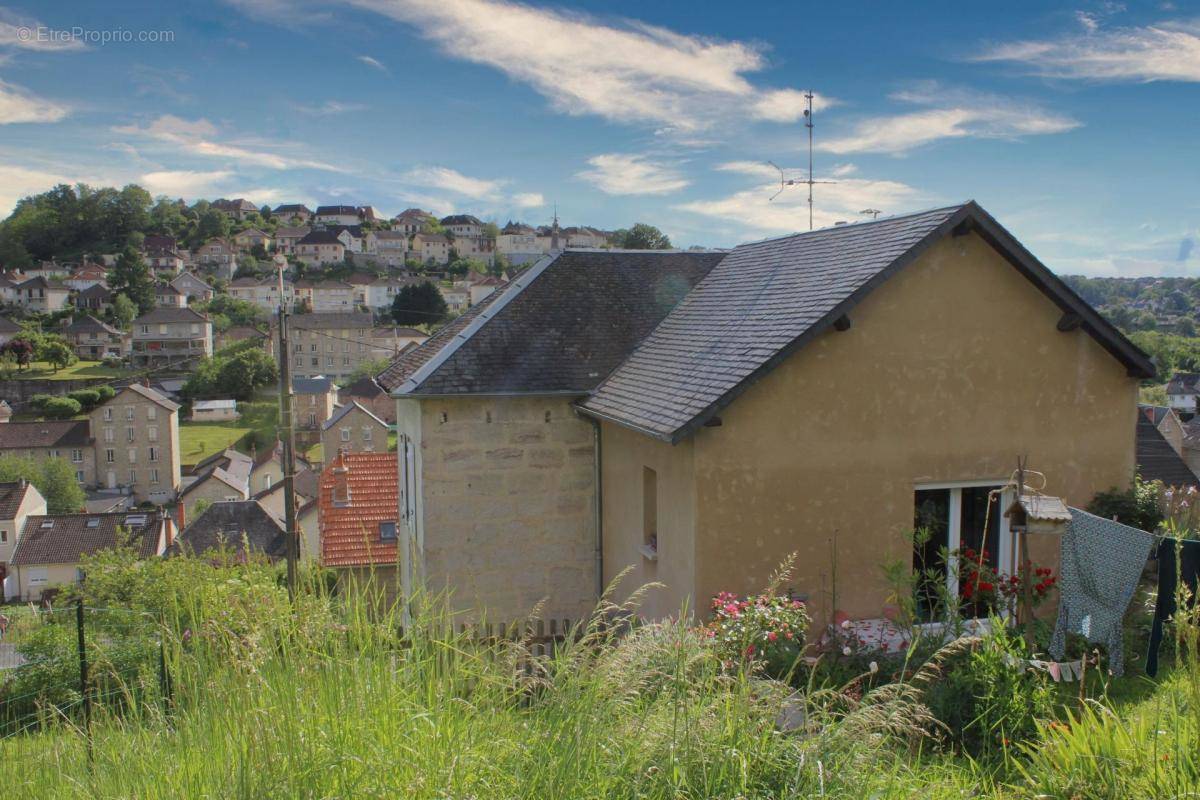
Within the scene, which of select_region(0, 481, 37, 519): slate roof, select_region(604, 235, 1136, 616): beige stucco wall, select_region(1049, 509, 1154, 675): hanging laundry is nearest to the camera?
select_region(1049, 509, 1154, 675): hanging laundry

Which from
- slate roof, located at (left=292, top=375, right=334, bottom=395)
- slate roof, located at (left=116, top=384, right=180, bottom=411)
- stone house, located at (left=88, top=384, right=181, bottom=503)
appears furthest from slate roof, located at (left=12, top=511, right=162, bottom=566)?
slate roof, located at (left=116, top=384, right=180, bottom=411)

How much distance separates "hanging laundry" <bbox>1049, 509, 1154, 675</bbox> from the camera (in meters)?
7.94

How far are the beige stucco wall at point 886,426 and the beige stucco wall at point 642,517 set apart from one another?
186 mm

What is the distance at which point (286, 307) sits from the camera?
13984 mm

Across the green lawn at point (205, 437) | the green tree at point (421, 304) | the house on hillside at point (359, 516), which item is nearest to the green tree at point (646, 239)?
the green tree at point (421, 304)

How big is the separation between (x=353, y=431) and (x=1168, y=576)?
205 ft

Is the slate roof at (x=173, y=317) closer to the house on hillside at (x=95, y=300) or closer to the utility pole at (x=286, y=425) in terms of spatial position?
the house on hillside at (x=95, y=300)

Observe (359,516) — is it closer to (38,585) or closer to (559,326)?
(559,326)

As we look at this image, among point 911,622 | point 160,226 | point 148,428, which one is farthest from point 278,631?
point 160,226

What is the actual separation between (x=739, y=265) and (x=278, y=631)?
10.6m

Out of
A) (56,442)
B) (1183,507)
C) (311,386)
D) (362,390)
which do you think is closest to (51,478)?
(56,442)

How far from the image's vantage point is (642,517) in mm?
11305

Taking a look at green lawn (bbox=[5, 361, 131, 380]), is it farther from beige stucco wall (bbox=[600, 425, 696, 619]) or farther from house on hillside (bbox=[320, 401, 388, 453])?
beige stucco wall (bbox=[600, 425, 696, 619])

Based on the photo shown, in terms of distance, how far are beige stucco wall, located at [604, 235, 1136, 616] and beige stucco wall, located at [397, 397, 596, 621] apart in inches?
107
